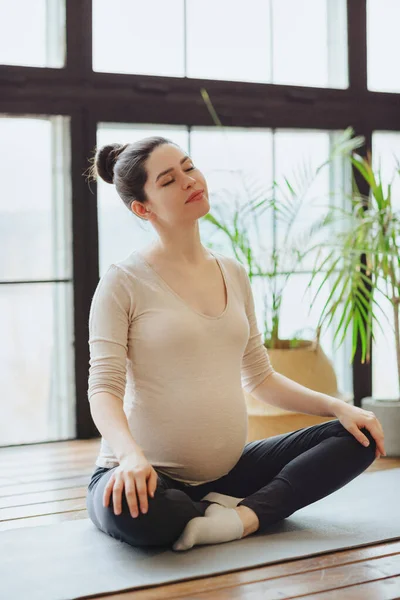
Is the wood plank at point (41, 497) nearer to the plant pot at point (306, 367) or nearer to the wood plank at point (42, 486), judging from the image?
the wood plank at point (42, 486)

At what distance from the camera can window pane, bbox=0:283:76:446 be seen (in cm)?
371

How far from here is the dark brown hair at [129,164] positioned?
248 centimetres

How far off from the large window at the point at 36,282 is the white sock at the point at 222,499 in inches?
57.8

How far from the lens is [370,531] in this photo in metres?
2.46

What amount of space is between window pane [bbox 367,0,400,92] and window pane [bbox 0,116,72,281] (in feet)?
5.26

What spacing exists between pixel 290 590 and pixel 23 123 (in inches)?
92.1

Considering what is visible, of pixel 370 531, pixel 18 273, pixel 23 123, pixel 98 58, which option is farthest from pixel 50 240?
pixel 370 531

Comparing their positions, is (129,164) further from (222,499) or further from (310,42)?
(310,42)

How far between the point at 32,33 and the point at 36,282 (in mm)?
1026

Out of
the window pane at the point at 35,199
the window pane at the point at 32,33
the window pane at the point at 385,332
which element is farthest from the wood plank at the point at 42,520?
the window pane at the point at 385,332

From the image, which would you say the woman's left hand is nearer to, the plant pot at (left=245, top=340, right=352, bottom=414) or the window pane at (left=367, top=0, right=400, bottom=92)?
the plant pot at (left=245, top=340, right=352, bottom=414)

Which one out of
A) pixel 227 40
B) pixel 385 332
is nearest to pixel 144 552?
pixel 385 332

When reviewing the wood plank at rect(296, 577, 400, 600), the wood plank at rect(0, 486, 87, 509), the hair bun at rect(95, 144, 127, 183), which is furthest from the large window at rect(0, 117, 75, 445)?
the wood plank at rect(296, 577, 400, 600)

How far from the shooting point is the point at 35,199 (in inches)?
147
